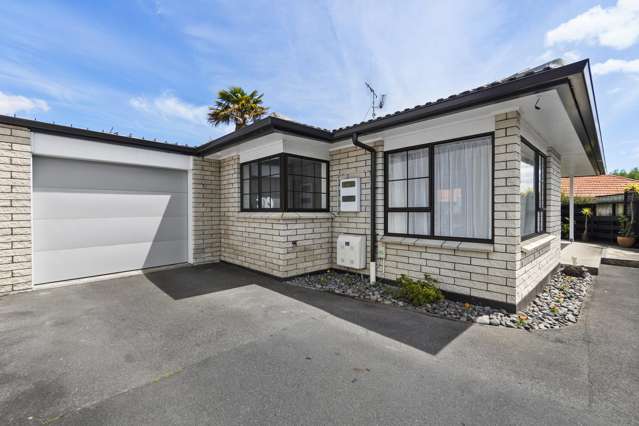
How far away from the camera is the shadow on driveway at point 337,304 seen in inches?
121

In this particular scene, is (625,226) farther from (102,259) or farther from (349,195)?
(102,259)

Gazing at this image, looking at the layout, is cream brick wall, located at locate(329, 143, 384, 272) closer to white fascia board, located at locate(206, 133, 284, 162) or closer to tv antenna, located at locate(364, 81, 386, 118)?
white fascia board, located at locate(206, 133, 284, 162)

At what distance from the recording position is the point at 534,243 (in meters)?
4.24

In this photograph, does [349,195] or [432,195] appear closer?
[432,195]

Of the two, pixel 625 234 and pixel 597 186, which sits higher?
pixel 597 186

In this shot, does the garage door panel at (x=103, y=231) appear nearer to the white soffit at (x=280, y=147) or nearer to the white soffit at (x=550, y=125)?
the white soffit at (x=280, y=147)

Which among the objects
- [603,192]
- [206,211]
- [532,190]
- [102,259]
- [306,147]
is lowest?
[102,259]

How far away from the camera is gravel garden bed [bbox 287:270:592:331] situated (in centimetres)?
347

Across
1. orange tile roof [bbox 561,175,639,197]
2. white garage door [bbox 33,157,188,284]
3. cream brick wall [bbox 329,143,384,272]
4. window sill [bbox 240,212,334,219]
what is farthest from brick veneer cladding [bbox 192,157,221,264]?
orange tile roof [bbox 561,175,639,197]

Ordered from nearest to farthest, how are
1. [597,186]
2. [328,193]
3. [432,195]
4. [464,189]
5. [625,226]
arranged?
[464,189] < [432,195] < [328,193] < [625,226] < [597,186]

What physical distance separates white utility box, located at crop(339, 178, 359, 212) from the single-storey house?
1174cm

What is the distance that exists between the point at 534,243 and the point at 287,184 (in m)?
4.25

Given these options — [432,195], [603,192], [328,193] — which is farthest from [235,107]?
[603,192]

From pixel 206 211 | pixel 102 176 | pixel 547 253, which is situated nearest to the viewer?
pixel 547 253
